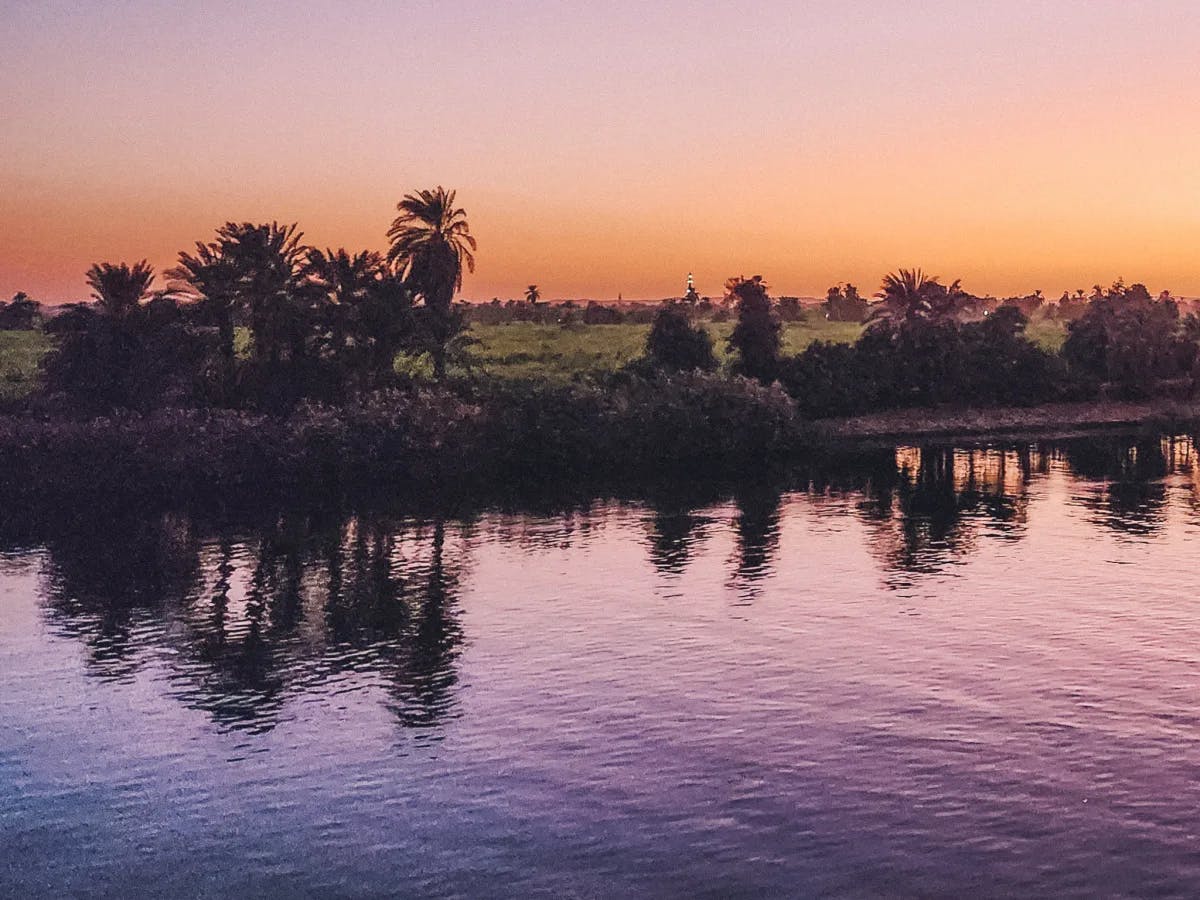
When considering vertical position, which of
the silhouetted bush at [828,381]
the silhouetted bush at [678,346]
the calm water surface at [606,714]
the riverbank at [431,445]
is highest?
the silhouetted bush at [678,346]

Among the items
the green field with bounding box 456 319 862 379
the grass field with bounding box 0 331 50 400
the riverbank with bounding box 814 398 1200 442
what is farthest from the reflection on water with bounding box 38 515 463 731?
the green field with bounding box 456 319 862 379

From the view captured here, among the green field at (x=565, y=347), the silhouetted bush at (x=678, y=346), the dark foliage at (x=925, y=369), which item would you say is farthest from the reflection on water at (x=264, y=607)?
the green field at (x=565, y=347)

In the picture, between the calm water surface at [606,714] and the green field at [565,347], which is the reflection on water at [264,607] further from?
the green field at [565,347]

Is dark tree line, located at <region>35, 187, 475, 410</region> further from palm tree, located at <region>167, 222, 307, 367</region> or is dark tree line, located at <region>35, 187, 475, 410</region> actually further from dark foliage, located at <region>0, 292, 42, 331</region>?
dark foliage, located at <region>0, 292, 42, 331</region>

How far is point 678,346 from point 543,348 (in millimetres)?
49266

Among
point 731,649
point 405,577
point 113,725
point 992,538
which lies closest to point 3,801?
point 113,725

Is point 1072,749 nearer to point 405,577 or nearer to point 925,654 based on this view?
point 925,654

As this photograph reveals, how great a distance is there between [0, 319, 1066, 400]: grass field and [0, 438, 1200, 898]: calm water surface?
54.6 meters

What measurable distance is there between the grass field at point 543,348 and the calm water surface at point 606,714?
54636mm

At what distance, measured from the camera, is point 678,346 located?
112125mm

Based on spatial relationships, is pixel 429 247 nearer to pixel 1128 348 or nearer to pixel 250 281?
pixel 250 281

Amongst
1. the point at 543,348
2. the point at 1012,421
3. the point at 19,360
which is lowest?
the point at 1012,421

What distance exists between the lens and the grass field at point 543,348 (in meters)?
129

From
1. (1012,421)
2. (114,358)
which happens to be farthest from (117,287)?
(1012,421)
